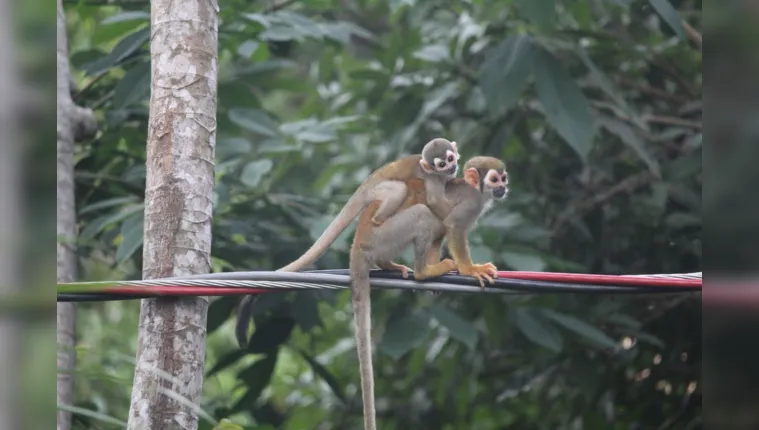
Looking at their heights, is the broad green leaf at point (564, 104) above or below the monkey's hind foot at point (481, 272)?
above

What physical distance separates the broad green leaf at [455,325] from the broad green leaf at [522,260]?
1.40 ft

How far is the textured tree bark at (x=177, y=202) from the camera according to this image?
3.06 metres

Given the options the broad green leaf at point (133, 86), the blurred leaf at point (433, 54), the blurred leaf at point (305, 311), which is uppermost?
the blurred leaf at point (433, 54)

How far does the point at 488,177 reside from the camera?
406 centimetres

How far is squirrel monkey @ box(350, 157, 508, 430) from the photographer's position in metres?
3.67

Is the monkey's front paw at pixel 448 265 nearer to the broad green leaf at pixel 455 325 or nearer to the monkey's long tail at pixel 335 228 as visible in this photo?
the monkey's long tail at pixel 335 228

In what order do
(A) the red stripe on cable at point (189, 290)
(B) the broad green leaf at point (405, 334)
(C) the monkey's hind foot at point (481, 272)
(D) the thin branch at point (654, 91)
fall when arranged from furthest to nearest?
(D) the thin branch at point (654, 91) → (B) the broad green leaf at point (405, 334) → (C) the monkey's hind foot at point (481, 272) → (A) the red stripe on cable at point (189, 290)

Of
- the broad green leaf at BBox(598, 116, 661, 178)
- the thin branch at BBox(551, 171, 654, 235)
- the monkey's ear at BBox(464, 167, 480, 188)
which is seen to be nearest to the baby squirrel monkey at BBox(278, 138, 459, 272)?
the monkey's ear at BBox(464, 167, 480, 188)

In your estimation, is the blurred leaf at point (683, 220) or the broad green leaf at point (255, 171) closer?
the broad green leaf at point (255, 171)

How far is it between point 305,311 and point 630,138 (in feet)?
7.61

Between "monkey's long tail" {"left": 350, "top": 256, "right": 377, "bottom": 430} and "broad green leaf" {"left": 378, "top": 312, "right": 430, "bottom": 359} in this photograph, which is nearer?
"monkey's long tail" {"left": 350, "top": 256, "right": 377, "bottom": 430}

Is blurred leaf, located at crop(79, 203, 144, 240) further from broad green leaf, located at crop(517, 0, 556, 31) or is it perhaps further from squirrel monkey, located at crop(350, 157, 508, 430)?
broad green leaf, located at crop(517, 0, 556, 31)

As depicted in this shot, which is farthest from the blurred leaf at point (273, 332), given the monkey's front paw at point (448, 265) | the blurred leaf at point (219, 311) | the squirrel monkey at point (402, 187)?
the monkey's front paw at point (448, 265)

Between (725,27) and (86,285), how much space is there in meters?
2.13
